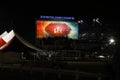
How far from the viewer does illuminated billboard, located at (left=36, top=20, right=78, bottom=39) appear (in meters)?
75.8

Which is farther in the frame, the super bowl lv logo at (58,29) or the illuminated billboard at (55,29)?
the super bowl lv logo at (58,29)

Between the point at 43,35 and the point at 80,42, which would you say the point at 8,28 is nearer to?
the point at 80,42

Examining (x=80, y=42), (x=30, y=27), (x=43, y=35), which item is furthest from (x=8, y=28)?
(x=43, y=35)

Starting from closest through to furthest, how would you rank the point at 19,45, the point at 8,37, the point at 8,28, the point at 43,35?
the point at 19,45 < the point at 8,37 < the point at 43,35 < the point at 8,28

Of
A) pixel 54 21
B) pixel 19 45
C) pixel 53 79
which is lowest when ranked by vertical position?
pixel 53 79

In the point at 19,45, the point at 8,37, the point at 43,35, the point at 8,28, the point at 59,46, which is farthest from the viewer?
A: the point at 8,28

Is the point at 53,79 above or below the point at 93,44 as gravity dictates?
below

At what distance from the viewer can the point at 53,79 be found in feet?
94.9

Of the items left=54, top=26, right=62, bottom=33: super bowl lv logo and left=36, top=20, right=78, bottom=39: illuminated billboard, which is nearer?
left=36, top=20, right=78, bottom=39: illuminated billboard

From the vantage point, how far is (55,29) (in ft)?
251

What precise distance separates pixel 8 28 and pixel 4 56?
65.9 metres

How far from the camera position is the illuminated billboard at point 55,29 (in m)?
75.8

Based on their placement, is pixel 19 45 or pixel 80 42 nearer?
pixel 19 45

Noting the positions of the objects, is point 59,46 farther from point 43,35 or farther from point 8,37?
point 8,37
